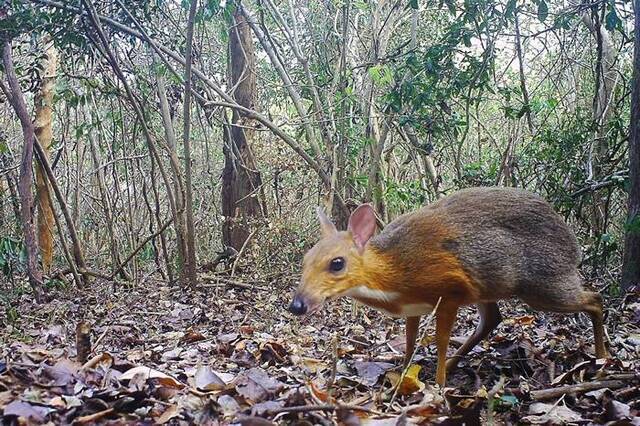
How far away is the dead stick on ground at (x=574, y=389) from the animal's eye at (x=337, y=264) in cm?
107

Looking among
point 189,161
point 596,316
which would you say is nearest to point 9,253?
point 189,161

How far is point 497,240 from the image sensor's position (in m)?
3.83

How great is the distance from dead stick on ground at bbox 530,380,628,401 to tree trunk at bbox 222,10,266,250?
7.77 m

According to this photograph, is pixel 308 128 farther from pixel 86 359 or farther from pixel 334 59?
pixel 86 359

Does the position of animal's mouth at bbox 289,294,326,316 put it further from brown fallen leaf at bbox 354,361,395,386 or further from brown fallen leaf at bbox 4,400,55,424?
brown fallen leaf at bbox 4,400,55,424

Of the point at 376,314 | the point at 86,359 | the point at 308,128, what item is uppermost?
the point at 308,128

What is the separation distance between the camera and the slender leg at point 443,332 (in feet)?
11.9

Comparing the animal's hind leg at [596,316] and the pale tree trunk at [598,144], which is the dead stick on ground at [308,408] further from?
the pale tree trunk at [598,144]

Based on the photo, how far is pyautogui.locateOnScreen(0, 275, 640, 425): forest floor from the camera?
2486 millimetres

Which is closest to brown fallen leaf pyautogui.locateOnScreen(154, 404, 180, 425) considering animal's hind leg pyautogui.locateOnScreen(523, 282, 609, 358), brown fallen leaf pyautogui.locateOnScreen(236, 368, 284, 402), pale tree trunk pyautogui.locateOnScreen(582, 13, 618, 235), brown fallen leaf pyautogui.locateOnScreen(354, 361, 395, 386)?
brown fallen leaf pyautogui.locateOnScreen(236, 368, 284, 402)

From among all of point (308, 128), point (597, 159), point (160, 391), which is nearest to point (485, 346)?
point (160, 391)

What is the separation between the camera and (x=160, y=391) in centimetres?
272

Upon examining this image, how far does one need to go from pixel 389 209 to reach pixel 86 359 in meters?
6.38

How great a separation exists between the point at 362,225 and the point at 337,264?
0.27 metres
